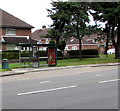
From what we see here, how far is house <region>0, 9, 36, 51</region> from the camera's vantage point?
122 feet

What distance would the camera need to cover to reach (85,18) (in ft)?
92.8

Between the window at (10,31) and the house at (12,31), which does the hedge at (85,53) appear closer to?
the house at (12,31)

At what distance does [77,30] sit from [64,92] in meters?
21.8

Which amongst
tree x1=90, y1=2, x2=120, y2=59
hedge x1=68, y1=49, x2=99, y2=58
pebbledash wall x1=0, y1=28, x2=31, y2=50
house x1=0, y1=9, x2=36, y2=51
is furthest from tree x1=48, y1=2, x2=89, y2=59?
pebbledash wall x1=0, y1=28, x2=31, y2=50

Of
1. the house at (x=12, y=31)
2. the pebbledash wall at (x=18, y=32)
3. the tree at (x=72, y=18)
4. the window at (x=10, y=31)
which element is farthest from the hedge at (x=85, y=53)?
the window at (x=10, y=31)

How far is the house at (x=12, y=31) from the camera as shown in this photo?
37312mm

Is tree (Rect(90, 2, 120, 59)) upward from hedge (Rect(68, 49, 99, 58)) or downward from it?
upward

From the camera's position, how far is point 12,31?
3925 cm

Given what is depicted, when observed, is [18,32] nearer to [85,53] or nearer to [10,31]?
[10,31]

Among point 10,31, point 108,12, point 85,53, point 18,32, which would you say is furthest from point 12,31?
point 108,12

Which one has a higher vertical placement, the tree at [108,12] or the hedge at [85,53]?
the tree at [108,12]

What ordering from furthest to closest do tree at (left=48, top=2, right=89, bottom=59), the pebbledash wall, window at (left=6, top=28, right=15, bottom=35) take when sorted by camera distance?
window at (left=6, top=28, right=15, bottom=35) → the pebbledash wall → tree at (left=48, top=2, right=89, bottom=59)

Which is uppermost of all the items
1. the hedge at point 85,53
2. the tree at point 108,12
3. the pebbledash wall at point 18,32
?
the tree at point 108,12

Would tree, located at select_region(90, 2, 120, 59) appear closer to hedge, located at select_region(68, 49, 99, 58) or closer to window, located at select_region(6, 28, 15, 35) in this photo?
hedge, located at select_region(68, 49, 99, 58)
